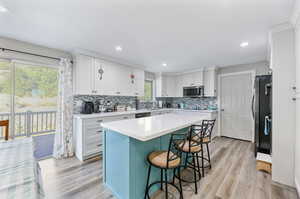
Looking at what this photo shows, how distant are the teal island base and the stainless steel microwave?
129 inches

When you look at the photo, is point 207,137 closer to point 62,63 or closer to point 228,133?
point 228,133

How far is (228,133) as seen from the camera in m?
4.38

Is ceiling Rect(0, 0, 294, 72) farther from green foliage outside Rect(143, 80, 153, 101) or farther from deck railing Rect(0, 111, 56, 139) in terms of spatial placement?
green foliage outside Rect(143, 80, 153, 101)

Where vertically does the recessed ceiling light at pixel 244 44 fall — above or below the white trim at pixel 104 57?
above

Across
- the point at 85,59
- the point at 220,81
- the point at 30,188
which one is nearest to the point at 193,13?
the point at 30,188

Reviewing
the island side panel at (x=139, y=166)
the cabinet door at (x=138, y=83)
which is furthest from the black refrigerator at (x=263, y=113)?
the cabinet door at (x=138, y=83)

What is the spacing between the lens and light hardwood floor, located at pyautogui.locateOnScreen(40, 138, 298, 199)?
5.71 ft

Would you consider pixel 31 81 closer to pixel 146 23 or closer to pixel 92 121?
pixel 92 121

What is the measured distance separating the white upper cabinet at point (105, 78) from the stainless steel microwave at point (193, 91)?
5.93 ft

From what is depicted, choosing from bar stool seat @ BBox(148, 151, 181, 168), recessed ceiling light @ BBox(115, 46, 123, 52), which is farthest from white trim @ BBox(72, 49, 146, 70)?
bar stool seat @ BBox(148, 151, 181, 168)

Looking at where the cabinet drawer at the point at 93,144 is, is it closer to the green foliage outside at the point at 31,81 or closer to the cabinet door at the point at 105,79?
the cabinet door at the point at 105,79

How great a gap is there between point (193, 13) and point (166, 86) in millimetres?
3825

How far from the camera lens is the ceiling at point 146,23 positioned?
60.9 inches

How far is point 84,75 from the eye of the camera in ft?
9.96
